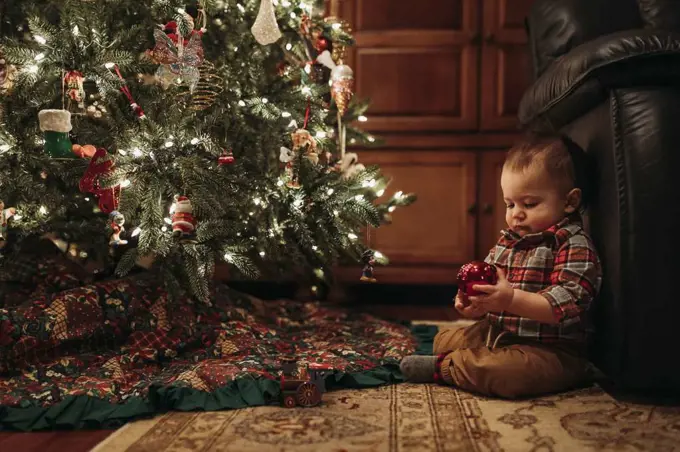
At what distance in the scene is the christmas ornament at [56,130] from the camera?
145 centimetres

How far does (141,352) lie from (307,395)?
0.49m

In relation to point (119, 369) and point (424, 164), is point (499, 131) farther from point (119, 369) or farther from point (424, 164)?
point (119, 369)

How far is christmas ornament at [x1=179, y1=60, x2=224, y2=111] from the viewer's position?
1628 millimetres

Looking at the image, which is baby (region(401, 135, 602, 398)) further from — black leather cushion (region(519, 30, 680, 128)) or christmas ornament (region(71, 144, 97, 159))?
christmas ornament (region(71, 144, 97, 159))

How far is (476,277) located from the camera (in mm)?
1348

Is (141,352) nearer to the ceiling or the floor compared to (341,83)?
nearer to the floor

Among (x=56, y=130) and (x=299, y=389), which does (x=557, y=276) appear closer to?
(x=299, y=389)

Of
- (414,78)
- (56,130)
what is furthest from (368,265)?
(414,78)

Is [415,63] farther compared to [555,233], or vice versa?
[415,63]

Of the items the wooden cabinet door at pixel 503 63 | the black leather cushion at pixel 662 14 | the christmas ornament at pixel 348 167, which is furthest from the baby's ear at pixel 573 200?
the wooden cabinet door at pixel 503 63

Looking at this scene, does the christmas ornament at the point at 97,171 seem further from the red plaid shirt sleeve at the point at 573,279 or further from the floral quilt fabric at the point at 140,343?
the red plaid shirt sleeve at the point at 573,279

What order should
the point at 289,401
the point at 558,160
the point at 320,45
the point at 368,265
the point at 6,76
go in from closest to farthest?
the point at 289,401
the point at 558,160
the point at 6,76
the point at 368,265
the point at 320,45

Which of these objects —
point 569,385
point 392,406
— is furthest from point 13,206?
point 569,385

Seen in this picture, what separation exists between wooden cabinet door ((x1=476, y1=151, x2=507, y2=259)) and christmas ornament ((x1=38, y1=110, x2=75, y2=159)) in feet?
5.06
